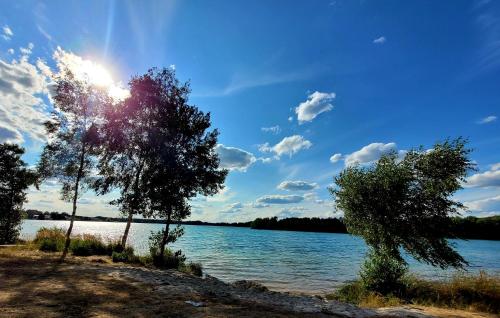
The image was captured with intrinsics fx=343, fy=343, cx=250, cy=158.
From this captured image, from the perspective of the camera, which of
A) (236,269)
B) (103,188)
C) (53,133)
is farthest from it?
(236,269)

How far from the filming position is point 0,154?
3706cm

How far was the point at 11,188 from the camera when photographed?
3981cm

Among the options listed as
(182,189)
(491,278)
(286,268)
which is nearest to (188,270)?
Result: (182,189)

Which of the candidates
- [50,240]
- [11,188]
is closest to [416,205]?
[50,240]

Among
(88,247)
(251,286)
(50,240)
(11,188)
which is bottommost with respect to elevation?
(251,286)

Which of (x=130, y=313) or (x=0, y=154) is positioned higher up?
(x=0, y=154)

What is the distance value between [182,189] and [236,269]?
14233 mm

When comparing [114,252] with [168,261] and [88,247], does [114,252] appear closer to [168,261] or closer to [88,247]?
[88,247]

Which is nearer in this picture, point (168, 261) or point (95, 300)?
point (95, 300)

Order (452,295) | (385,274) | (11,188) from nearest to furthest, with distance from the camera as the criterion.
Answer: (452,295) < (385,274) < (11,188)

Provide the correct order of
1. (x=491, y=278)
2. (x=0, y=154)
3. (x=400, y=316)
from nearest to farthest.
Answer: (x=400, y=316) → (x=491, y=278) → (x=0, y=154)

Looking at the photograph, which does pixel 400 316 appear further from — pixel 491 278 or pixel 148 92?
pixel 148 92

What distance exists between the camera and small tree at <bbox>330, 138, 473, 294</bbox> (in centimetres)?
2005

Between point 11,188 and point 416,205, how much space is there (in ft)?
139
